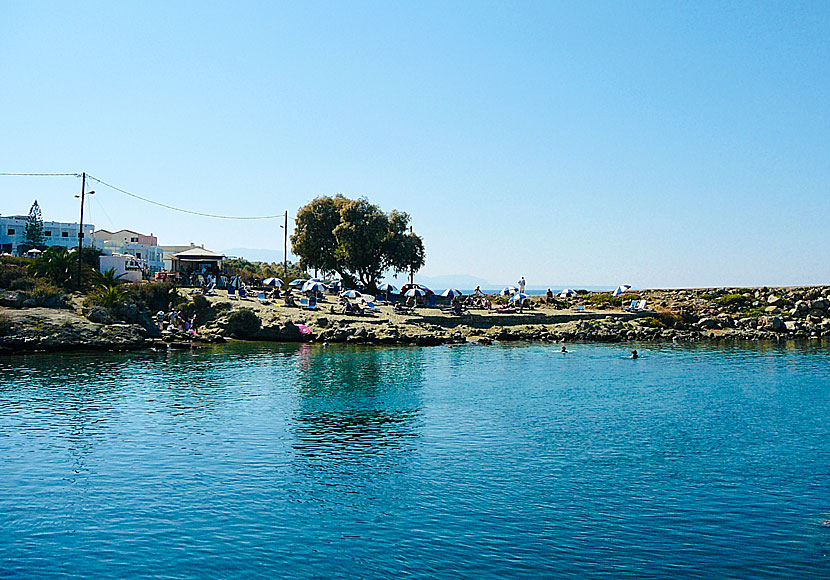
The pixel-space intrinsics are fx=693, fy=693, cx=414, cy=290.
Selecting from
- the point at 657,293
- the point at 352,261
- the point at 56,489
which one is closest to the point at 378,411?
the point at 56,489

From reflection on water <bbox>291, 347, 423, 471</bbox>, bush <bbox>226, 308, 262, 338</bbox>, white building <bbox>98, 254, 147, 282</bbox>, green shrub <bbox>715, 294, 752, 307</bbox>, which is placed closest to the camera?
reflection on water <bbox>291, 347, 423, 471</bbox>

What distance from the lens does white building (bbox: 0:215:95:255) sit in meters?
97.3

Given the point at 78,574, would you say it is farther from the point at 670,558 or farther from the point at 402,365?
the point at 402,365

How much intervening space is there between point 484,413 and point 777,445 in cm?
1280

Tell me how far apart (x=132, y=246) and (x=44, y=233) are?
505 inches

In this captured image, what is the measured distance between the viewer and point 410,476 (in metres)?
23.3

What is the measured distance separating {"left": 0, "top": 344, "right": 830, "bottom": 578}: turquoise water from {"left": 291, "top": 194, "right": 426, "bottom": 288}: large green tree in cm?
3761

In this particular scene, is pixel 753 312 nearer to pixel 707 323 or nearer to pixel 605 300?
pixel 707 323

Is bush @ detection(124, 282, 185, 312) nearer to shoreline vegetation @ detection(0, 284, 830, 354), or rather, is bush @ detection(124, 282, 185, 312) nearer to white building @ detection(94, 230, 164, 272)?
shoreline vegetation @ detection(0, 284, 830, 354)

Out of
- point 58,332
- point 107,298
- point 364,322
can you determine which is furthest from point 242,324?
point 58,332

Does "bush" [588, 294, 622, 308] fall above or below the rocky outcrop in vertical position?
above

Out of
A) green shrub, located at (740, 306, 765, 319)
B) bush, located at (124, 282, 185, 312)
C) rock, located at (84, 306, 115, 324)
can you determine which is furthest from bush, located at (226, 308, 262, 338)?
green shrub, located at (740, 306, 765, 319)

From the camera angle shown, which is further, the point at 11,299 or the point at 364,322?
the point at 364,322

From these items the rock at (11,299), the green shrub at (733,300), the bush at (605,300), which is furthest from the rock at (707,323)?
the rock at (11,299)
